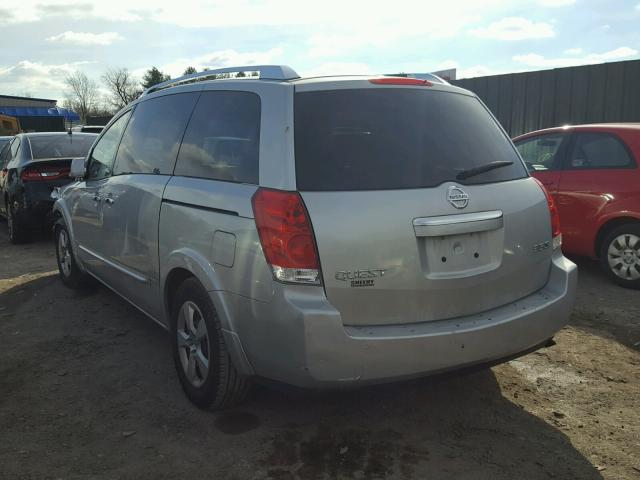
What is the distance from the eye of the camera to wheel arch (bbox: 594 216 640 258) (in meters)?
5.65

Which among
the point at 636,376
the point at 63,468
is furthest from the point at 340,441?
the point at 636,376

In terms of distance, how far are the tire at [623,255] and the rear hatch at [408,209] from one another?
10.4 ft

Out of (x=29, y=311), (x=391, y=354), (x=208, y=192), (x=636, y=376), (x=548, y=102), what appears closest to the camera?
(x=391, y=354)

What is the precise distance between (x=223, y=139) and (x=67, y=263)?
11.4 feet

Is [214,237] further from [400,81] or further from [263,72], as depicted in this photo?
[400,81]

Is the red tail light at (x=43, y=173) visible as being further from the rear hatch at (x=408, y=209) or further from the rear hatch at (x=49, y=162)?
the rear hatch at (x=408, y=209)

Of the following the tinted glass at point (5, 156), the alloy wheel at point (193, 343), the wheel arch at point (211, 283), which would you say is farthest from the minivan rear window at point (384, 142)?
the tinted glass at point (5, 156)

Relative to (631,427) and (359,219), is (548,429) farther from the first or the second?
(359,219)

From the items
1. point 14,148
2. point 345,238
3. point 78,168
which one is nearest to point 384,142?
point 345,238

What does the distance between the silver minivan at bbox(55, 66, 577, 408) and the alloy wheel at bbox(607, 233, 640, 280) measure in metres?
2.99

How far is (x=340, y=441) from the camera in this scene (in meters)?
2.89

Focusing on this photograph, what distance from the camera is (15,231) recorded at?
28.3 ft

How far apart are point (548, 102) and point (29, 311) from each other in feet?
32.1

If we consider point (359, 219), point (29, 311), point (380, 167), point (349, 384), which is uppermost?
point (380, 167)
